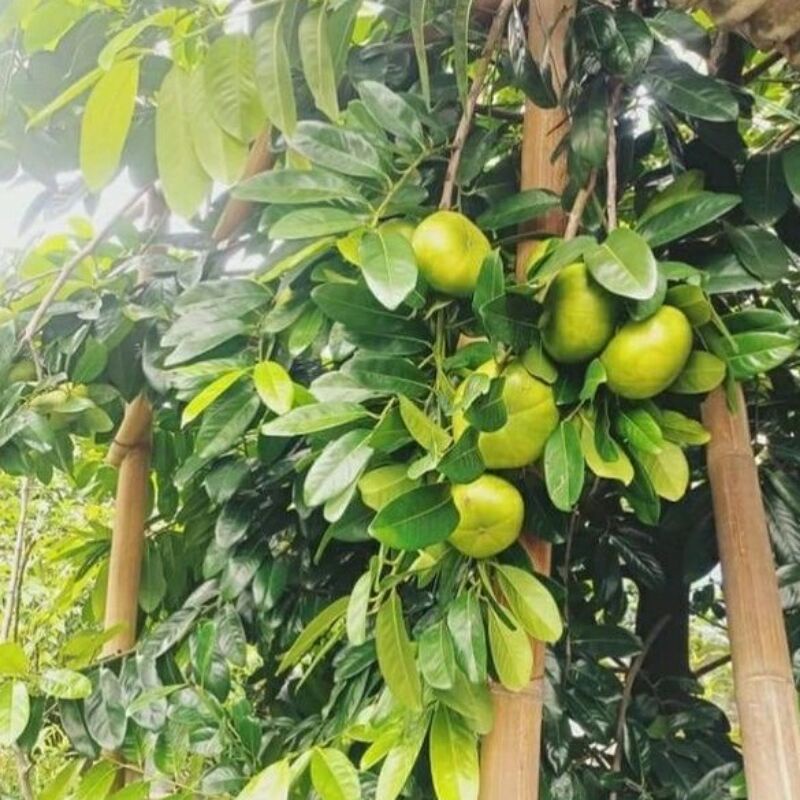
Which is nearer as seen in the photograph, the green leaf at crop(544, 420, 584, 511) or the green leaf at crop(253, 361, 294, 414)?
the green leaf at crop(544, 420, 584, 511)

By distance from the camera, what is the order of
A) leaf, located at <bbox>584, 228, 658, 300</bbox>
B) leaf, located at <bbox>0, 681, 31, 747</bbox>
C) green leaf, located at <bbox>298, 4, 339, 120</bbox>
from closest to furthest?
leaf, located at <bbox>584, 228, 658, 300</bbox>
green leaf, located at <bbox>298, 4, 339, 120</bbox>
leaf, located at <bbox>0, 681, 31, 747</bbox>

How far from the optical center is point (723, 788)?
0.63m

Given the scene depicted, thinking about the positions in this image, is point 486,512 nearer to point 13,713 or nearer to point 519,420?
point 519,420

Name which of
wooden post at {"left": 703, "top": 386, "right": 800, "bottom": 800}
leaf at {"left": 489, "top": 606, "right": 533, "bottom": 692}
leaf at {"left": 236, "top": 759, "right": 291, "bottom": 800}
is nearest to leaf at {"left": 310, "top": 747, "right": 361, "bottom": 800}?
leaf at {"left": 236, "top": 759, "right": 291, "bottom": 800}

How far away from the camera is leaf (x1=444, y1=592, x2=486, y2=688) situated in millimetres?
462

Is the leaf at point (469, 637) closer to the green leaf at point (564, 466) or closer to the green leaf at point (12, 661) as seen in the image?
the green leaf at point (564, 466)

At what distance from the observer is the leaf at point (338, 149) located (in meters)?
0.55

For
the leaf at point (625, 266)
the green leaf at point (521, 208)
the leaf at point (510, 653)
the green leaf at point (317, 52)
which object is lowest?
the leaf at point (510, 653)

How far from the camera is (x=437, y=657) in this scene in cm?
48

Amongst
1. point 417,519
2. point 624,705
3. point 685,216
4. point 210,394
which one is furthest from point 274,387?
point 624,705

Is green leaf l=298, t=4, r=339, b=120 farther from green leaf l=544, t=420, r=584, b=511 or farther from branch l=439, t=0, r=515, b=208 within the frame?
green leaf l=544, t=420, r=584, b=511

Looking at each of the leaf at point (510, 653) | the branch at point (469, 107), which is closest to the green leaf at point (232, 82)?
the branch at point (469, 107)

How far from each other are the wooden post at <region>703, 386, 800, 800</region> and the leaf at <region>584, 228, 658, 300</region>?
0.12 m

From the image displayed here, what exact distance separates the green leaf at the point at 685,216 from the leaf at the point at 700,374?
0.24ft
